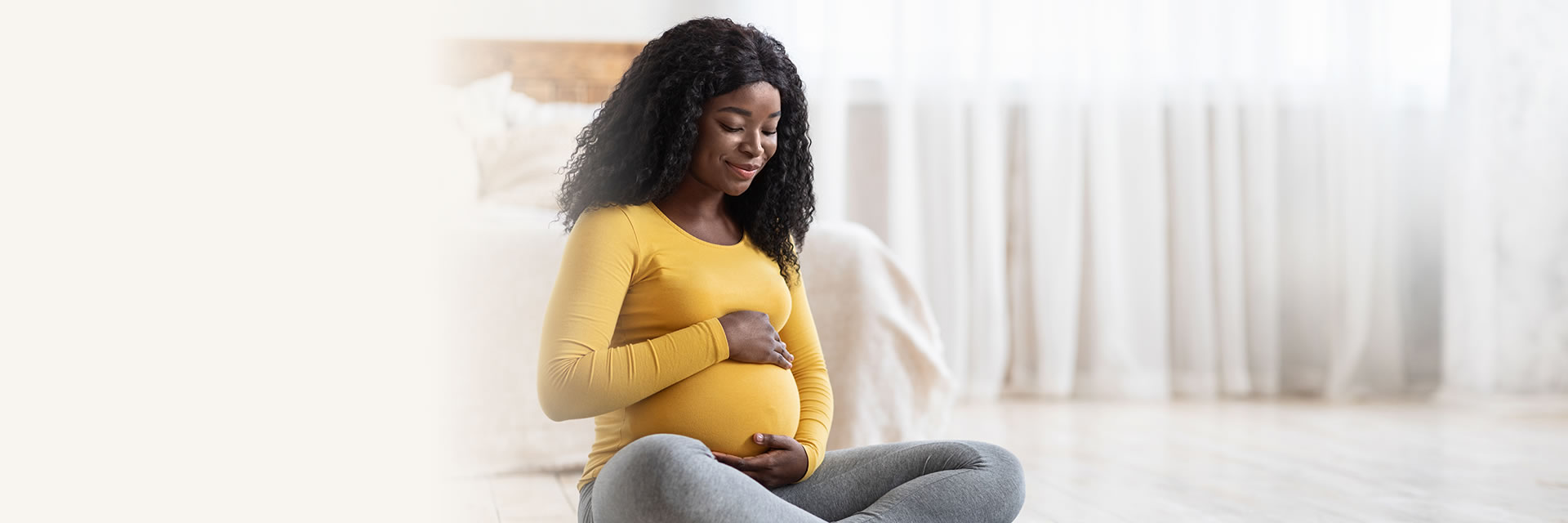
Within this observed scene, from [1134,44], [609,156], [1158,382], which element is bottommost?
[1158,382]

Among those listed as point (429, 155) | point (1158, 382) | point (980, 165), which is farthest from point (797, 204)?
point (1158, 382)

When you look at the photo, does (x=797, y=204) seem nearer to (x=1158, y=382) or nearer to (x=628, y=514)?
(x=628, y=514)

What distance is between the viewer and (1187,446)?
225cm

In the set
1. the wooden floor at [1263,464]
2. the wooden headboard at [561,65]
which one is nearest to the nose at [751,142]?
the wooden floor at [1263,464]

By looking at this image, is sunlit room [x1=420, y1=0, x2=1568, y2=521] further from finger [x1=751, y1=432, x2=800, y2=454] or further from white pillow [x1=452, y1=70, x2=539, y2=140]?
finger [x1=751, y1=432, x2=800, y2=454]

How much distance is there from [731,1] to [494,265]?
1.49 m

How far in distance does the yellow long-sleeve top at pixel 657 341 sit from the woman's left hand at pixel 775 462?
0.01 meters

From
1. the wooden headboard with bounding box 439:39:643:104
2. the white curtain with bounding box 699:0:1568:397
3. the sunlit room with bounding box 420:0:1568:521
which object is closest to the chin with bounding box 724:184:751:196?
the sunlit room with bounding box 420:0:1568:521

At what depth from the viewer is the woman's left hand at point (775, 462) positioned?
1.04 metres

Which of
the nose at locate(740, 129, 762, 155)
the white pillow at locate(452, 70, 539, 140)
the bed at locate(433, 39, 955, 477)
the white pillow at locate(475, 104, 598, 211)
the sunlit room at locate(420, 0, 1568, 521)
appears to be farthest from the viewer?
the sunlit room at locate(420, 0, 1568, 521)

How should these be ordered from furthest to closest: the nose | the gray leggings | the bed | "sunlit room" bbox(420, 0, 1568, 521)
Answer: "sunlit room" bbox(420, 0, 1568, 521)
the bed
the nose
the gray leggings

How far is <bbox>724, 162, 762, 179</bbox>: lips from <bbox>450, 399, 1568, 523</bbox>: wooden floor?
697 mm

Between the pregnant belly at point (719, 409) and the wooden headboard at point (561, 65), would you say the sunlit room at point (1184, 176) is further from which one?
the pregnant belly at point (719, 409)

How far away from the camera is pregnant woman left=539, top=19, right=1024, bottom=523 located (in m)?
0.98
